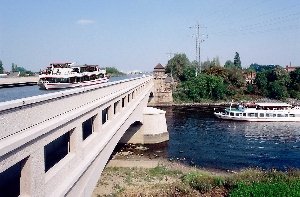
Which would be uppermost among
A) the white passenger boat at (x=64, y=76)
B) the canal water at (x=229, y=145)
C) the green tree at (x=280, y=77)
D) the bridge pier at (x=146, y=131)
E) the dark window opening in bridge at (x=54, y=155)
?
the green tree at (x=280, y=77)

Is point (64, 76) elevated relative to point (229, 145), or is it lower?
elevated

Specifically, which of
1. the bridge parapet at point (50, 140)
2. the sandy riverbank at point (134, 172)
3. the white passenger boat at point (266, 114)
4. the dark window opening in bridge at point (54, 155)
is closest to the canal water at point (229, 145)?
the sandy riverbank at point (134, 172)

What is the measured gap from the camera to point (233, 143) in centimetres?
4372

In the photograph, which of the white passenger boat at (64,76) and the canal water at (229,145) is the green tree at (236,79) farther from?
the white passenger boat at (64,76)

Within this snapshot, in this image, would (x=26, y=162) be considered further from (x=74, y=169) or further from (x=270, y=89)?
(x=270, y=89)

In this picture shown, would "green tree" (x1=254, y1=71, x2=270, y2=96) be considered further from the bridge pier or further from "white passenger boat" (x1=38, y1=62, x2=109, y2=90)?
"white passenger boat" (x1=38, y1=62, x2=109, y2=90)

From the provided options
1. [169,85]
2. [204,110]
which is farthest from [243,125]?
[169,85]

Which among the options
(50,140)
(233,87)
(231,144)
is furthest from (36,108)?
(233,87)

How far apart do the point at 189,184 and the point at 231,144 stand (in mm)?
20172

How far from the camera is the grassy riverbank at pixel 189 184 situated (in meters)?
21.7

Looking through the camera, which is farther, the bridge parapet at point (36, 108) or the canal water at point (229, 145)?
the canal water at point (229, 145)

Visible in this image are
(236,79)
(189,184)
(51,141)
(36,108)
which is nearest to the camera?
(36,108)

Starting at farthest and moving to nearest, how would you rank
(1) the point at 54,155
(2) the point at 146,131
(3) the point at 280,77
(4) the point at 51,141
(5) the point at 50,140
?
1. (3) the point at 280,77
2. (2) the point at 146,131
3. (1) the point at 54,155
4. (4) the point at 51,141
5. (5) the point at 50,140

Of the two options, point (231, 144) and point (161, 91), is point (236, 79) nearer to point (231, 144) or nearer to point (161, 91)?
point (161, 91)
